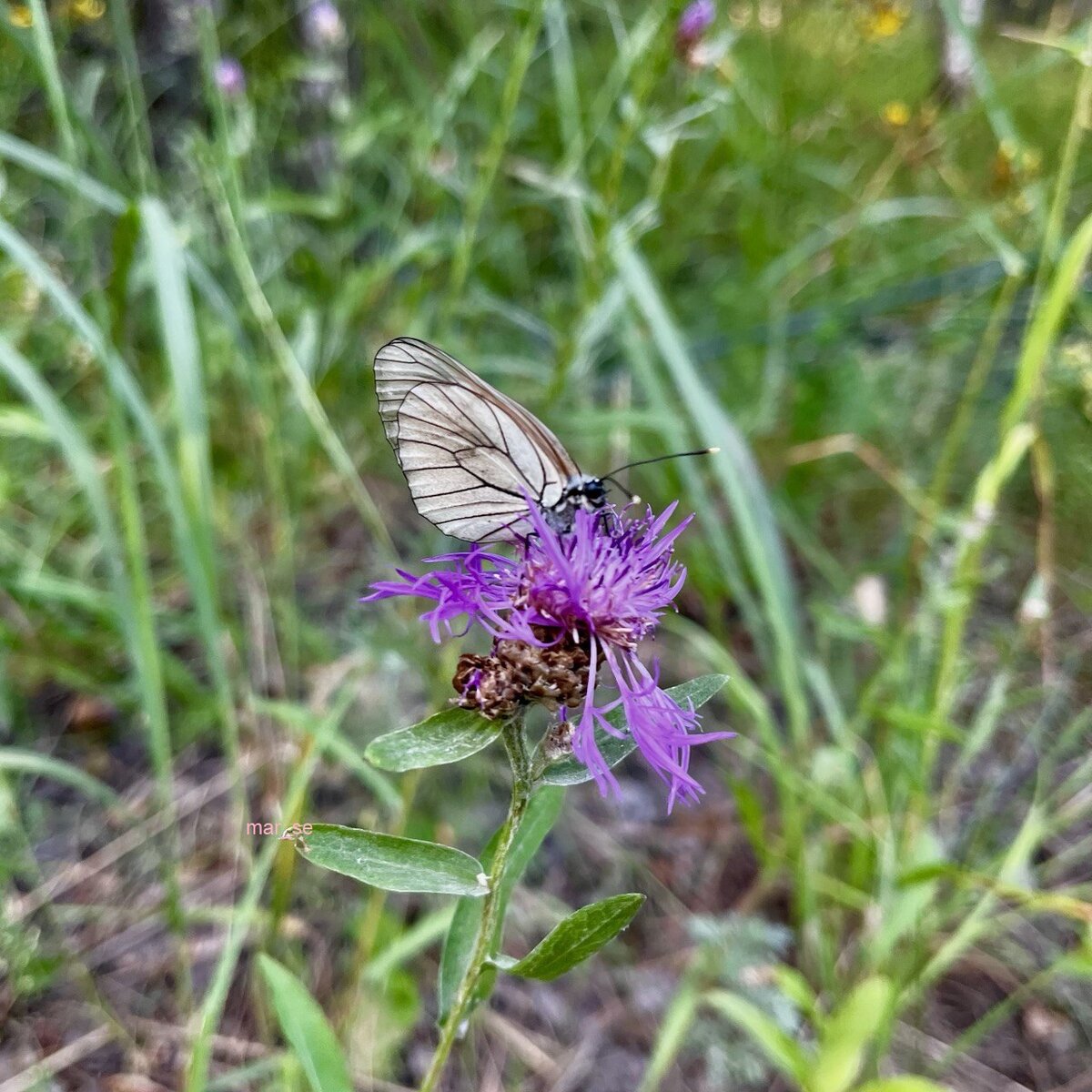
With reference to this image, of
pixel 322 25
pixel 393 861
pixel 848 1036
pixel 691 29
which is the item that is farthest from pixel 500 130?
pixel 848 1036

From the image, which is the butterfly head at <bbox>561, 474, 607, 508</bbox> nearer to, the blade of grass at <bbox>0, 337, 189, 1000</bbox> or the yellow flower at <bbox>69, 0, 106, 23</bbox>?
the blade of grass at <bbox>0, 337, 189, 1000</bbox>

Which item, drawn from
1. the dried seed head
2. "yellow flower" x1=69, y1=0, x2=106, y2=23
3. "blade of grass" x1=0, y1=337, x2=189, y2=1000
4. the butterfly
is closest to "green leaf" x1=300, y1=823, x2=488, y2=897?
the dried seed head

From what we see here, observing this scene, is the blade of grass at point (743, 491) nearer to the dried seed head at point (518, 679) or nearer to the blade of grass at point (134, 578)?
the dried seed head at point (518, 679)

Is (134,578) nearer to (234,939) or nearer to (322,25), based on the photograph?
(234,939)

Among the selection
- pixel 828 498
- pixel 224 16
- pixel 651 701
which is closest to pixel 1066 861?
pixel 828 498

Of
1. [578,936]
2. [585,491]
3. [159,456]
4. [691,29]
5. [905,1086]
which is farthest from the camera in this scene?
[691,29]

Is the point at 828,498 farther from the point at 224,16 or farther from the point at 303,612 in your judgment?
the point at 224,16

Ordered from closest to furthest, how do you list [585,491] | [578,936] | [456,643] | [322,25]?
[578,936] → [585,491] → [456,643] → [322,25]
